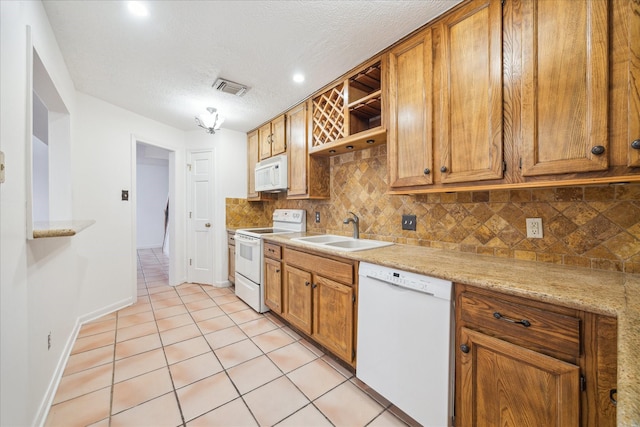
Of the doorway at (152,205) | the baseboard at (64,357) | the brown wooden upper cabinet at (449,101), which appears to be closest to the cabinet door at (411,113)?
the brown wooden upper cabinet at (449,101)

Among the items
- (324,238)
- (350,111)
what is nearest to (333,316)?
(324,238)

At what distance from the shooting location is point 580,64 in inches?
42.4

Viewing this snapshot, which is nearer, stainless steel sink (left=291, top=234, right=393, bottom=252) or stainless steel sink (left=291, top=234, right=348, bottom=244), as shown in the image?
stainless steel sink (left=291, top=234, right=393, bottom=252)

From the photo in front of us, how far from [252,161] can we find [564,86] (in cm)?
347

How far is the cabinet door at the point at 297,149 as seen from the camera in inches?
107

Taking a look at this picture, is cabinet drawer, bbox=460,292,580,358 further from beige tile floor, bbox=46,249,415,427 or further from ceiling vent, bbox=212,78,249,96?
ceiling vent, bbox=212,78,249,96

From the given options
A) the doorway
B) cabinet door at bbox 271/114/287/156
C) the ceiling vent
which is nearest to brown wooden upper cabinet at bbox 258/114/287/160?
cabinet door at bbox 271/114/287/156

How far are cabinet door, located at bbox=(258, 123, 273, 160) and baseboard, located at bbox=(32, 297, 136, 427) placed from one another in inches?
97.3

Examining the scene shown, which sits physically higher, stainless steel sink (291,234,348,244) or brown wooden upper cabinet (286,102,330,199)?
brown wooden upper cabinet (286,102,330,199)

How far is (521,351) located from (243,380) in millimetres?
1643

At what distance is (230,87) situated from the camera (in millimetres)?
2443

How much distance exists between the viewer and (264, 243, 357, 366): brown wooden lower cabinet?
5.72 feet

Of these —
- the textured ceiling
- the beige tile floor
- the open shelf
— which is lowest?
the beige tile floor

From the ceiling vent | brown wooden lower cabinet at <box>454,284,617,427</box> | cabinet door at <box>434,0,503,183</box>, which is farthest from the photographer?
the ceiling vent
